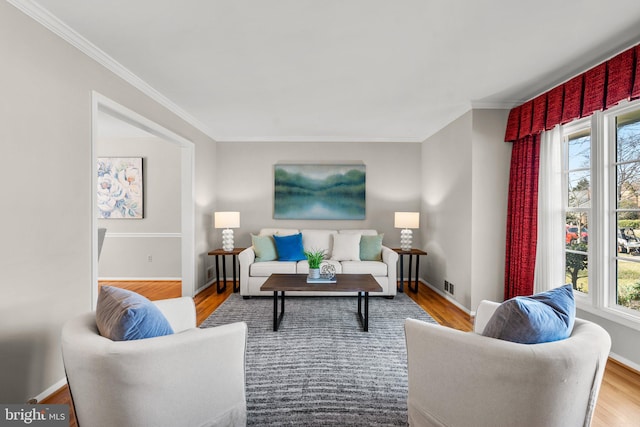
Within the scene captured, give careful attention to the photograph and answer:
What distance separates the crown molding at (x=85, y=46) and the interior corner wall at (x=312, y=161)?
5.37 feet

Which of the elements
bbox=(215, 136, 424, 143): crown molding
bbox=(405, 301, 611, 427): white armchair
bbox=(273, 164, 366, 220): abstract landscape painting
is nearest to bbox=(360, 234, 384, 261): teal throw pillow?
bbox=(273, 164, 366, 220): abstract landscape painting

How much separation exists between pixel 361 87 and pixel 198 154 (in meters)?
2.61

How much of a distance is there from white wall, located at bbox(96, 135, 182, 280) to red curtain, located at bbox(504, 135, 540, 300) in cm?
490

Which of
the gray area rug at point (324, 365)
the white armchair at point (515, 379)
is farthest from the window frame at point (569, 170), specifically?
the white armchair at point (515, 379)

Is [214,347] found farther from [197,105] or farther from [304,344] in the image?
[197,105]

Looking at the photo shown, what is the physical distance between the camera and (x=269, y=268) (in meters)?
3.91

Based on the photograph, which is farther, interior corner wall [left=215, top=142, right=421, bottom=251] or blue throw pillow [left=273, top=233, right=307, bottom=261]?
interior corner wall [left=215, top=142, right=421, bottom=251]

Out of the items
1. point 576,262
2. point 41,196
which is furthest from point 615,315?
point 41,196

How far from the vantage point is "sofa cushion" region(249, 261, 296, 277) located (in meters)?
3.89

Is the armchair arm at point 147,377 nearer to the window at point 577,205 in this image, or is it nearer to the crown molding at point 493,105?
the window at point 577,205

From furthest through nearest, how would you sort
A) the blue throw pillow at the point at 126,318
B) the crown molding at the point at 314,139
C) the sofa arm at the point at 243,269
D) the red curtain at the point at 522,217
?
the crown molding at the point at 314,139, the sofa arm at the point at 243,269, the red curtain at the point at 522,217, the blue throw pillow at the point at 126,318

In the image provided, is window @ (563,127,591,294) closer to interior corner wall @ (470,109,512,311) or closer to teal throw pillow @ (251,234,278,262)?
interior corner wall @ (470,109,512,311)

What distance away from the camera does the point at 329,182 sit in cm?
487

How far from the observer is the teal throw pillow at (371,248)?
167 inches
